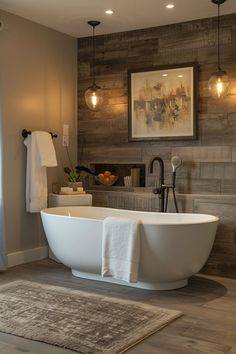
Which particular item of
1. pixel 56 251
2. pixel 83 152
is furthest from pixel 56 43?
pixel 56 251

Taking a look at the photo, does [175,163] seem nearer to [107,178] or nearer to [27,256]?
[107,178]

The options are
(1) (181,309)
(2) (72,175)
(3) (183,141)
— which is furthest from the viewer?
(2) (72,175)

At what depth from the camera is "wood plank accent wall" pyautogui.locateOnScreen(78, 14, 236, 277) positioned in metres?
4.70

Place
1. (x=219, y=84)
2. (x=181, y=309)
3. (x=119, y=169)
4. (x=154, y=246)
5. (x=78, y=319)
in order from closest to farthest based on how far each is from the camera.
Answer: (x=78, y=319), (x=181, y=309), (x=154, y=246), (x=219, y=84), (x=119, y=169)

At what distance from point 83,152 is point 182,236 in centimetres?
227

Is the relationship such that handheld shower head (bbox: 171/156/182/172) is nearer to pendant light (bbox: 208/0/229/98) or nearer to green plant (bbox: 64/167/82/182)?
pendant light (bbox: 208/0/229/98)

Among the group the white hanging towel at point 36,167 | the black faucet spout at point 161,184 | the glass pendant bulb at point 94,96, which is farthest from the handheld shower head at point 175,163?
the white hanging towel at point 36,167

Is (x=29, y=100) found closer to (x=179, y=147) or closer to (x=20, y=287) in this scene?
(x=179, y=147)

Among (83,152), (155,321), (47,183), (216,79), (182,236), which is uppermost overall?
(216,79)

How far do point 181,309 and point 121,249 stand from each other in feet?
2.30

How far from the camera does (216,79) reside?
4.51 m

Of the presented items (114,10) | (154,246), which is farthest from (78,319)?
(114,10)

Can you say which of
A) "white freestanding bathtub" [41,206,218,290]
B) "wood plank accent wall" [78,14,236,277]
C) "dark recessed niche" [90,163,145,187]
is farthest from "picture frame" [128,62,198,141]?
"white freestanding bathtub" [41,206,218,290]

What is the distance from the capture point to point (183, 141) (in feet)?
16.5
